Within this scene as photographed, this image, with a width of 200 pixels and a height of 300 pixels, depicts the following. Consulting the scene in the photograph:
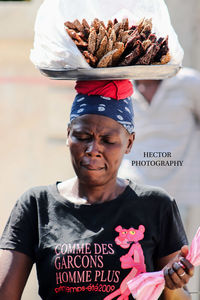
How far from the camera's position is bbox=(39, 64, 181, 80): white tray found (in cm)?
297

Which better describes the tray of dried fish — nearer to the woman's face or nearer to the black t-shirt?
the woman's face

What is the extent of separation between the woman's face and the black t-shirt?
0.14 metres

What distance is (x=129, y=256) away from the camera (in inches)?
118

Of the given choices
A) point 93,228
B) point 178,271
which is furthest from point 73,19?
point 178,271

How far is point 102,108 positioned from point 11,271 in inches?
31.1

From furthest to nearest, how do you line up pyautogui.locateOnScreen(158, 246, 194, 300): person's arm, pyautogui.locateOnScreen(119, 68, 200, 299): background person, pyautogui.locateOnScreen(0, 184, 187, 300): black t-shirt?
pyautogui.locateOnScreen(119, 68, 200, 299): background person < pyautogui.locateOnScreen(0, 184, 187, 300): black t-shirt < pyautogui.locateOnScreen(158, 246, 194, 300): person's arm

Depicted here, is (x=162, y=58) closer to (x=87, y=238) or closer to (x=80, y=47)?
(x=80, y=47)

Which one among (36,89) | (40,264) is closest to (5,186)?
(36,89)

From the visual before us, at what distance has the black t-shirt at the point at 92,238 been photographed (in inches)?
117

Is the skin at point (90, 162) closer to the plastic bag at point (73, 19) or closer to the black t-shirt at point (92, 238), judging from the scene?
the black t-shirt at point (92, 238)

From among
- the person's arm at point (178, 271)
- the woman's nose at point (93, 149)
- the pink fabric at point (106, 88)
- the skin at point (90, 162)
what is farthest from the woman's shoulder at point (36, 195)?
the person's arm at point (178, 271)

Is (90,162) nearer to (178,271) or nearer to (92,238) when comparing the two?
(92,238)

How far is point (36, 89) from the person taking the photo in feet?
20.9

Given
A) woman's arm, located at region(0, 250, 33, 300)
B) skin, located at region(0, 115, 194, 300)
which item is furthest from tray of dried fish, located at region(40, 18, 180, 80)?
woman's arm, located at region(0, 250, 33, 300)
